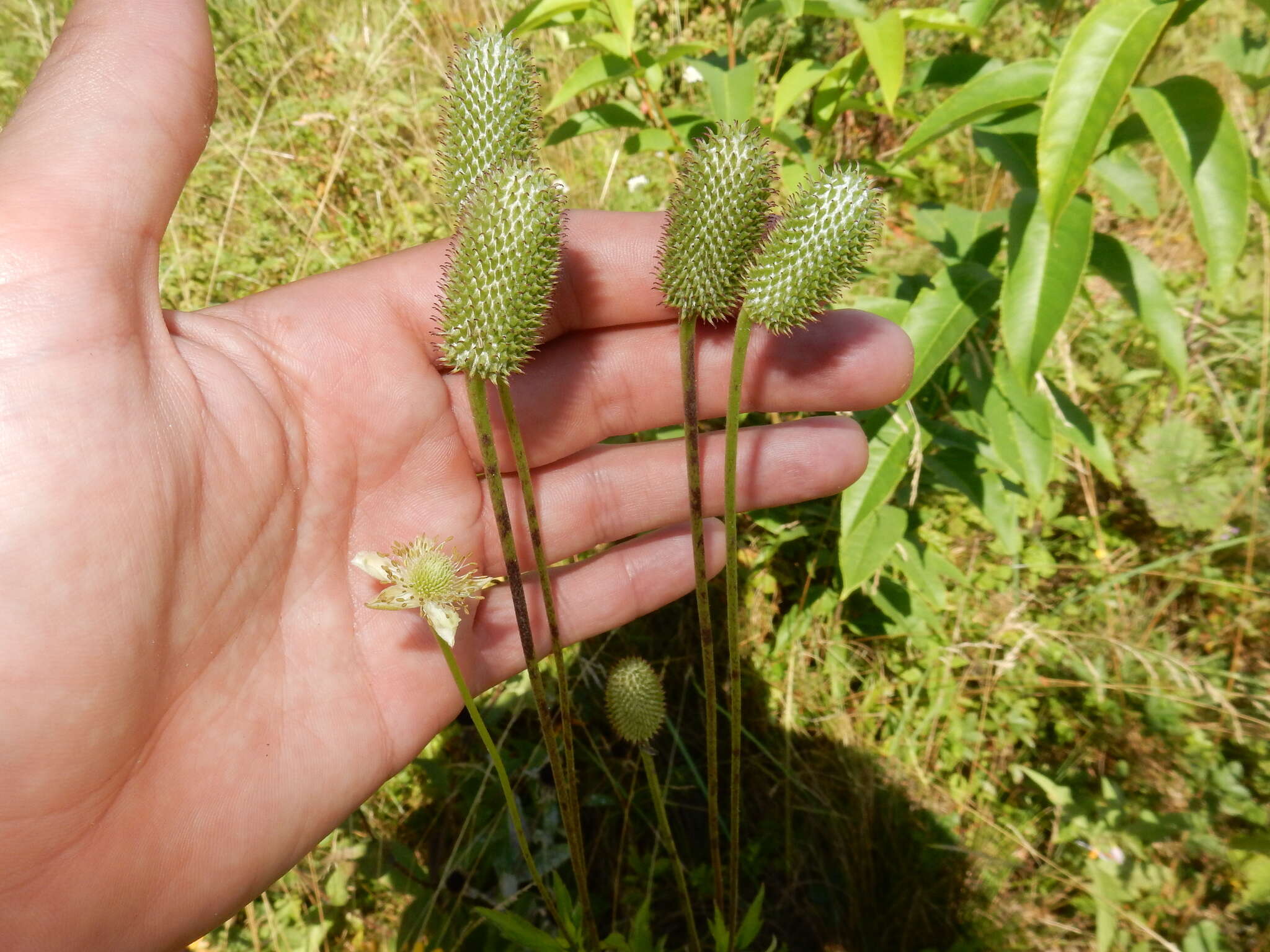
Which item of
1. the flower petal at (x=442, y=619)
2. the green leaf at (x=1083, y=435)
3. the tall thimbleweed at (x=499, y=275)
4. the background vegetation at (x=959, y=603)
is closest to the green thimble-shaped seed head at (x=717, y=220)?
the tall thimbleweed at (x=499, y=275)

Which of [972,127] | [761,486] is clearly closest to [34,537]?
[761,486]

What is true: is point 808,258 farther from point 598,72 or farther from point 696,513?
point 598,72

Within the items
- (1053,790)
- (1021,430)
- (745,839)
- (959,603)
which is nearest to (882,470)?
(1021,430)

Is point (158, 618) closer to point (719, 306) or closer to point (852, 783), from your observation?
point (719, 306)

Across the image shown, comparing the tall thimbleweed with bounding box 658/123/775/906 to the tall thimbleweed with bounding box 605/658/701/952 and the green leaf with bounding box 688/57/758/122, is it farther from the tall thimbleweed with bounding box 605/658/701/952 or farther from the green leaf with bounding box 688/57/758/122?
the green leaf with bounding box 688/57/758/122

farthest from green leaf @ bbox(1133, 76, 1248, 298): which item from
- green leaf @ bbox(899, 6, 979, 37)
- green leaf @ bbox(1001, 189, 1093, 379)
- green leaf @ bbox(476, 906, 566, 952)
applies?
green leaf @ bbox(476, 906, 566, 952)

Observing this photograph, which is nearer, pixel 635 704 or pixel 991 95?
pixel 991 95

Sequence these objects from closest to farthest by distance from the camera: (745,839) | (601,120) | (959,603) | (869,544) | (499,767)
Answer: (499,767), (869,544), (601,120), (745,839), (959,603)

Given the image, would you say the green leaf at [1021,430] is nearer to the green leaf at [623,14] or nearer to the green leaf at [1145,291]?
the green leaf at [1145,291]
